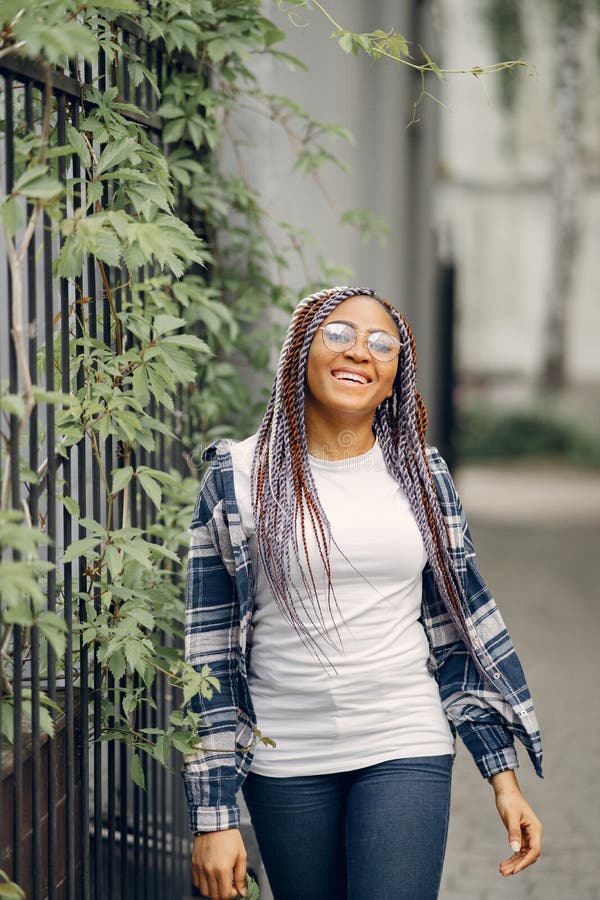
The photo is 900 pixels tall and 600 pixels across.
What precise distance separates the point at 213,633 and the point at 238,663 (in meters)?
0.08

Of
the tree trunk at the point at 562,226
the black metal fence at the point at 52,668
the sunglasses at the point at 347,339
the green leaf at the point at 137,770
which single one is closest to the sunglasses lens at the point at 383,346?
the sunglasses at the point at 347,339

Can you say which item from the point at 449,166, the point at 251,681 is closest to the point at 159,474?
the point at 251,681

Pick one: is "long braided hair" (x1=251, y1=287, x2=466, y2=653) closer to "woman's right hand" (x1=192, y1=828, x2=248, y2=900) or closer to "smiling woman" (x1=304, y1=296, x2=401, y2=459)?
"smiling woman" (x1=304, y1=296, x2=401, y2=459)

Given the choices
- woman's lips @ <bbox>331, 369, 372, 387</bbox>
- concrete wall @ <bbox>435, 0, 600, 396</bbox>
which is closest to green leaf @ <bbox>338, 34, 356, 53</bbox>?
woman's lips @ <bbox>331, 369, 372, 387</bbox>

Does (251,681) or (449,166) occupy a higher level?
(449,166)

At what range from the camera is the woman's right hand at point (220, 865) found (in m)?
2.31

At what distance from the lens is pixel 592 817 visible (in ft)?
15.7

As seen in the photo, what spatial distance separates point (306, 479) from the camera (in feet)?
7.97

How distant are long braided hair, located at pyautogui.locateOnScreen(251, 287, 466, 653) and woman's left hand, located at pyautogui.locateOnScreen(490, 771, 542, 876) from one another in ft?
1.15

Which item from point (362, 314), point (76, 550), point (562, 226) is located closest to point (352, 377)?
point (362, 314)

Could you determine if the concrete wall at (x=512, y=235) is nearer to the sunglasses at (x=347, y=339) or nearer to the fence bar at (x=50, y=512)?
the sunglasses at (x=347, y=339)

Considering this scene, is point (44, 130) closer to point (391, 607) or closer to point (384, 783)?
point (391, 607)

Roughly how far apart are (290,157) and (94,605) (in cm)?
226

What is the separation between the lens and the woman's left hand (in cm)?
240
